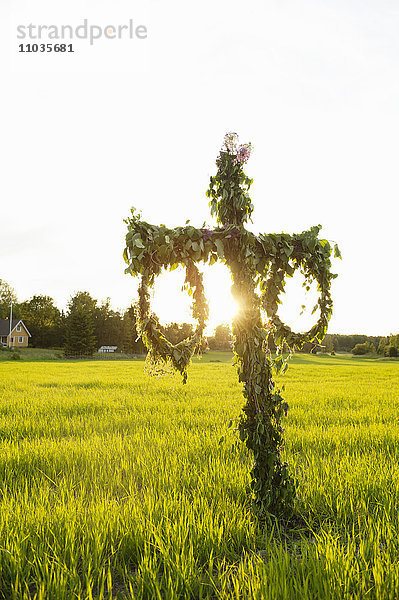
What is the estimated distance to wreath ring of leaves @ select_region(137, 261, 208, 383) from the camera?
3.76 metres

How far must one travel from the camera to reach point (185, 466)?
4.78m

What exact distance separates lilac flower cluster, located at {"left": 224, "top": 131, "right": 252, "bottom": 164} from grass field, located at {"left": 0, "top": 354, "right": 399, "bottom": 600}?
8.28 ft

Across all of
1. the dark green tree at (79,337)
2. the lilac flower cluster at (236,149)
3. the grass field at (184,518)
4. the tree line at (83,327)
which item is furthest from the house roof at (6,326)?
the lilac flower cluster at (236,149)

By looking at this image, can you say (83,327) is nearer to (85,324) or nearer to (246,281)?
(85,324)

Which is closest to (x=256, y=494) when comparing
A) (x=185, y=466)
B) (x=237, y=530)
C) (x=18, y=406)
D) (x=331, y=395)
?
(x=237, y=530)

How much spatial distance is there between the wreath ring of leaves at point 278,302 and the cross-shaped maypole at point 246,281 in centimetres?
1

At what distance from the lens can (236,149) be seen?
4117 mm

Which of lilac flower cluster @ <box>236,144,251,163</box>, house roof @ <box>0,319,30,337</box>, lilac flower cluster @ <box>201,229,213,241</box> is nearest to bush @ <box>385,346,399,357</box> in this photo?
house roof @ <box>0,319,30,337</box>

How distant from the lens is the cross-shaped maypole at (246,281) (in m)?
3.70

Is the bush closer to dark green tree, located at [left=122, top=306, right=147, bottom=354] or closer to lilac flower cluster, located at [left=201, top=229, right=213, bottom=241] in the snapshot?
dark green tree, located at [left=122, top=306, right=147, bottom=354]

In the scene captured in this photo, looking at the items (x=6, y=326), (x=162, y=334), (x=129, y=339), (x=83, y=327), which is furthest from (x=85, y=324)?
(x=162, y=334)

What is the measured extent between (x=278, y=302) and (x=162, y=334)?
130cm

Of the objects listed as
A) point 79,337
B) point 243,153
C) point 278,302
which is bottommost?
point 79,337

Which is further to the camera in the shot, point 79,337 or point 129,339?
point 129,339
